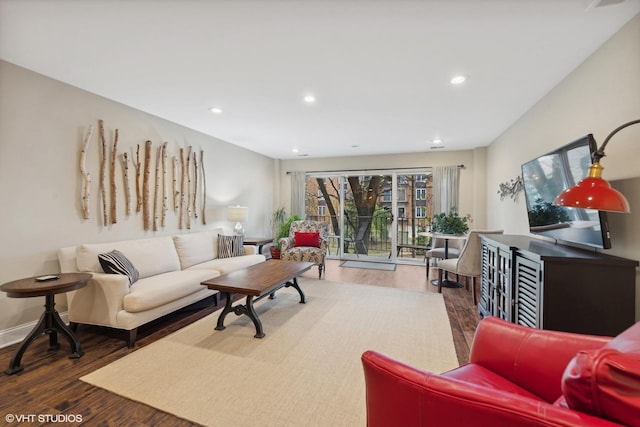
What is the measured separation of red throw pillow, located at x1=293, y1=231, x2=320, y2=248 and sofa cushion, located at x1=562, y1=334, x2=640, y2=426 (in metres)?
4.46

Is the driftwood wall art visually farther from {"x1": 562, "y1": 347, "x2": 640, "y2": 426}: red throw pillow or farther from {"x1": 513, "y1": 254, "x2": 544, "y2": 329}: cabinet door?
{"x1": 513, "y1": 254, "x2": 544, "y2": 329}: cabinet door

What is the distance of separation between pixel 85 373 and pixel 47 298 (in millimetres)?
712

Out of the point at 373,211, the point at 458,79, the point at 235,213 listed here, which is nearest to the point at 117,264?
the point at 235,213

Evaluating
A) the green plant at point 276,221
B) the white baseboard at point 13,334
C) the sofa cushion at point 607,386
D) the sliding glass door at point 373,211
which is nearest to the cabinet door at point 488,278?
the sofa cushion at point 607,386

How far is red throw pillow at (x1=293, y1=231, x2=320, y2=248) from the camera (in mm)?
5133

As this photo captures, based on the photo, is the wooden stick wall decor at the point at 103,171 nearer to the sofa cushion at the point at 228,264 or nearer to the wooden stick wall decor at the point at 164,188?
the wooden stick wall decor at the point at 164,188

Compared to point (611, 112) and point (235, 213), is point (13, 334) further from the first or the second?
point (611, 112)

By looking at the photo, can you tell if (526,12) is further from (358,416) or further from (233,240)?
(233,240)

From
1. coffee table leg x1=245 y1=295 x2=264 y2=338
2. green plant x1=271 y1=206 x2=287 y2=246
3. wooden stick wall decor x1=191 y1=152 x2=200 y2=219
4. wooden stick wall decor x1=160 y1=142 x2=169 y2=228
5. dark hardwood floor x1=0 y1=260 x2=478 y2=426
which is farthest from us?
green plant x1=271 y1=206 x2=287 y2=246

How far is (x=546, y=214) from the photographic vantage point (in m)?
2.43

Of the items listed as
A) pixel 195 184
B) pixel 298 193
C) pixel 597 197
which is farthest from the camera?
pixel 298 193

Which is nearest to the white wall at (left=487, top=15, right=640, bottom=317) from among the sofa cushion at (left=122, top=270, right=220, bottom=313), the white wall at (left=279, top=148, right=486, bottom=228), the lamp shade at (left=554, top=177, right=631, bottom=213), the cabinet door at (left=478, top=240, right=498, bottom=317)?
the lamp shade at (left=554, top=177, right=631, bottom=213)

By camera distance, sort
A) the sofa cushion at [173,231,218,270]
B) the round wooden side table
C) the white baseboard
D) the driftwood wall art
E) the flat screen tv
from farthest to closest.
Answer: the sofa cushion at [173,231,218,270] < the driftwood wall art < the white baseboard < the round wooden side table < the flat screen tv

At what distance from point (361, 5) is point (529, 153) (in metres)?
2.85
